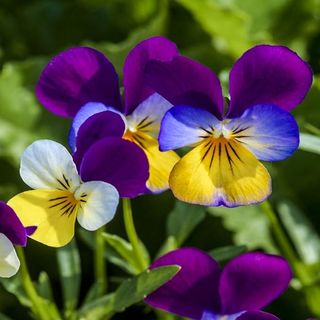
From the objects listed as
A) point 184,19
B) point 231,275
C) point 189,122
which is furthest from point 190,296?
point 184,19

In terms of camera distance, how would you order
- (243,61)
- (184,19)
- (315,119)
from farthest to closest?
(184,19) → (315,119) → (243,61)

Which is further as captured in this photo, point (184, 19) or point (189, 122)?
point (184, 19)

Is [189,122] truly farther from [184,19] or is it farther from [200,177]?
[184,19]

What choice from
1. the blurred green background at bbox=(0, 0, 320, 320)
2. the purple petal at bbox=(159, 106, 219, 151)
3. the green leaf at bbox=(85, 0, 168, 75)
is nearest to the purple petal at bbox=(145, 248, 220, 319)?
the purple petal at bbox=(159, 106, 219, 151)

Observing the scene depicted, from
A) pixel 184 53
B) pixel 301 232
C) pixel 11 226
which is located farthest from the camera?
pixel 184 53

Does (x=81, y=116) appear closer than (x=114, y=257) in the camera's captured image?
Yes

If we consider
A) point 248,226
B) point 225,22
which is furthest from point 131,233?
point 225,22

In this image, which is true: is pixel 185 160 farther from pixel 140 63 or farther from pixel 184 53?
pixel 184 53
